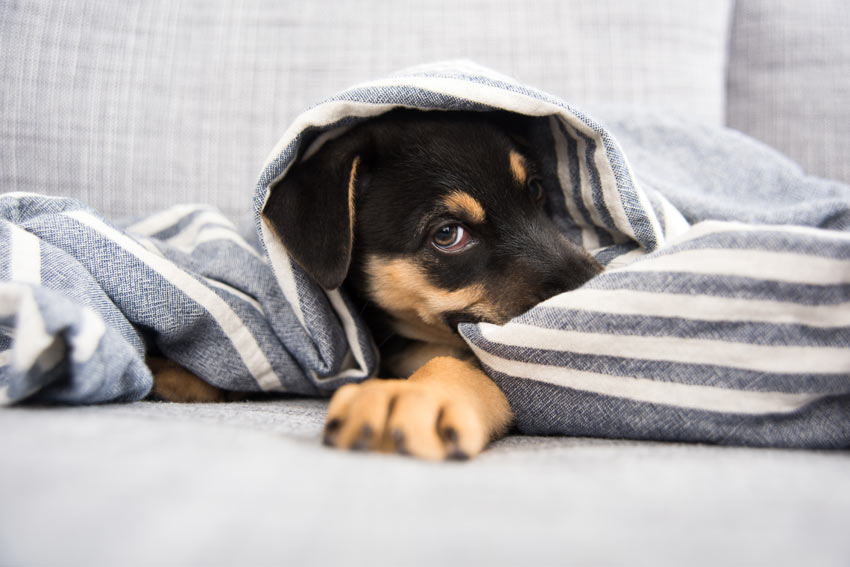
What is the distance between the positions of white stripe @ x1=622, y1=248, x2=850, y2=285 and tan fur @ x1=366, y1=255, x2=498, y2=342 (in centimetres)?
53

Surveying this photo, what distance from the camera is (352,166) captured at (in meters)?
1.45

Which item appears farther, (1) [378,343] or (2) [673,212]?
(1) [378,343]

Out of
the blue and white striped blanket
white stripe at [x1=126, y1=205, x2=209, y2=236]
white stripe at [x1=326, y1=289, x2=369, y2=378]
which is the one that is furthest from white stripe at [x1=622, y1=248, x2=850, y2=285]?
white stripe at [x1=126, y1=205, x2=209, y2=236]

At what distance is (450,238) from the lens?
1.49 m

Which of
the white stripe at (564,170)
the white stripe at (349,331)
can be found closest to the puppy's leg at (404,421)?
the white stripe at (349,331)

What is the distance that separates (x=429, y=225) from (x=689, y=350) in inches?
28.1

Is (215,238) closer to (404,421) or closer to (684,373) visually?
(404,421)

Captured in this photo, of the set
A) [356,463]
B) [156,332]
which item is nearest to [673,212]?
[356,463]

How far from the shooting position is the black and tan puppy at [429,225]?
4.54 ft

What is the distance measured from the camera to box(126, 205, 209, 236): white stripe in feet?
5.77

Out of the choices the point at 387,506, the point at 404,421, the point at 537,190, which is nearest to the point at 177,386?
the point at 404,421

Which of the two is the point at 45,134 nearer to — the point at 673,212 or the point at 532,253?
the point at 532,253

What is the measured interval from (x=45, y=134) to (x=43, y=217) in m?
1.05

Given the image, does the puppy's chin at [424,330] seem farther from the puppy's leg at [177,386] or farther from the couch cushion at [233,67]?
the couch cushion at [233,67]
